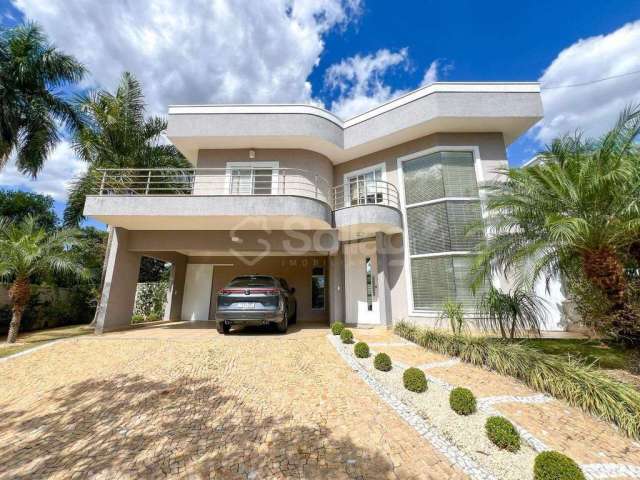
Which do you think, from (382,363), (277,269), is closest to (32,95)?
(277,269)

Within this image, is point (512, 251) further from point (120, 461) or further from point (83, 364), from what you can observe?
point (83, 364)

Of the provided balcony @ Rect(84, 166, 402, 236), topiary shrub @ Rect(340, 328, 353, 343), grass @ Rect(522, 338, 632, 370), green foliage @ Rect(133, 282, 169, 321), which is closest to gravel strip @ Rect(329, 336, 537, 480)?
topiary shrub @ Rect(340, 328, 353, 343)

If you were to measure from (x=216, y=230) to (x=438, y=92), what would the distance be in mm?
9965

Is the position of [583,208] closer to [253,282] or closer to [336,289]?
[336,289]

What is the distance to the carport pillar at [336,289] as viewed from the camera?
10867 mm

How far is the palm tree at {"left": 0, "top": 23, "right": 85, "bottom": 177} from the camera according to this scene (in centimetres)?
1141

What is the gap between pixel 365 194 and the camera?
464 inches

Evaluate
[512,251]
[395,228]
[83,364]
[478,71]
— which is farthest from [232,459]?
[478,71]

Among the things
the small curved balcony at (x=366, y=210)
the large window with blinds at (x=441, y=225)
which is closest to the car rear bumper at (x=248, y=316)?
the small curved balcony at (x=366, y=210)

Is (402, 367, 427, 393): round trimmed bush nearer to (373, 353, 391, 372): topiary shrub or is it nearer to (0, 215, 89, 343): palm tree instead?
(373, 353, 391, 372): topiary shrub

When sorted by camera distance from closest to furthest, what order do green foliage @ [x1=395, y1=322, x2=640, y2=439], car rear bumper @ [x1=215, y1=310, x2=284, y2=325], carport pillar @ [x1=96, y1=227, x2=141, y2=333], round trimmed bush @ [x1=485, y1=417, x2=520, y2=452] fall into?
round trimmed bush @ [x1=485, y1=417, x2=520, y2=452] < green foliage @ [x1=395, y1=322, x2=640, y2=439] < car rear bumper @ [x1=215, y1=310, x2=284, y2=325] < carport pillar @ [x1=96, y1=227, x2=141, y2=333]

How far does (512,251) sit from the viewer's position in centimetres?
702

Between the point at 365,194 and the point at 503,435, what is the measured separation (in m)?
9.56

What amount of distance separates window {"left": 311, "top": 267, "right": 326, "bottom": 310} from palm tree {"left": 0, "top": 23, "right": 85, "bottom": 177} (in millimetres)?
13606
